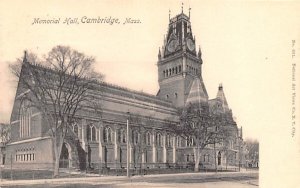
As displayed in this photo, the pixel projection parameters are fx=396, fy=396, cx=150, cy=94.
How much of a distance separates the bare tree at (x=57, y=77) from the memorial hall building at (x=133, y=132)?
2206mm

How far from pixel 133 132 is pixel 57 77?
7841mm

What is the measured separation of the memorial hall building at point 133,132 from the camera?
1452cm

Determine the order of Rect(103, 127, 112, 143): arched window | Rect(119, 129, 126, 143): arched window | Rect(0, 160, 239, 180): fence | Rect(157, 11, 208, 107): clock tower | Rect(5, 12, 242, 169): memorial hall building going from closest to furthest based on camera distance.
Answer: Rect(0, 160, 239, 180): fence, Rect(5, 12, 242, 169): memorial hall building, Rect(157, 11, 208, 107): clock tower, Rect(103, 127, 112, 143): arched window, Rect(119, 129, 126, 143): arched window

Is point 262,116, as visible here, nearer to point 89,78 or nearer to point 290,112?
point 290,112

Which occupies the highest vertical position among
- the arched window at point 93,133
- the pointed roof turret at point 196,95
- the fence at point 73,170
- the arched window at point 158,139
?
the pointed roof turret at point 196,95

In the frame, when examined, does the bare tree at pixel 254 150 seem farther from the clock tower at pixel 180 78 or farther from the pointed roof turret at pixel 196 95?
the pointed roof turret at pixel 196 95

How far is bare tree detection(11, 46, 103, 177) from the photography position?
923 centimetres

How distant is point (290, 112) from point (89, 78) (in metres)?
5.29

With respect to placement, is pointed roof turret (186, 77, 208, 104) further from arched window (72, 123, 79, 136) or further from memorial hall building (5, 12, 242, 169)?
arched window (72, 123, 79, 136)

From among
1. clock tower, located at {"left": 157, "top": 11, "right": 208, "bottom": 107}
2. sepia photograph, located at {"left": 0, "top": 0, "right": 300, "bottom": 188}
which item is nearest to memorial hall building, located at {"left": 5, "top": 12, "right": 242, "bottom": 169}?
clock tower, located at {"left": 157, "top": 11, "right": 208, "bottom": 107}

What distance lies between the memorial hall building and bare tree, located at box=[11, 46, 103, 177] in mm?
2206

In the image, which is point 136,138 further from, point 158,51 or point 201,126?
point 158,51

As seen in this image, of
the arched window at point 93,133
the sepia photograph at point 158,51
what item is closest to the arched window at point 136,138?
the arched window at point 93,133

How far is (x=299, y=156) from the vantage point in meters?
8.15
